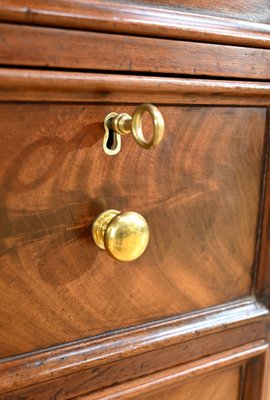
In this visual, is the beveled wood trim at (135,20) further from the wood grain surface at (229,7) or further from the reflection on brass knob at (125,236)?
the reflection on brass knob at (125,236)

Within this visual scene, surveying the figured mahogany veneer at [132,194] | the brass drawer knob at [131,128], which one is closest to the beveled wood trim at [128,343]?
the figured mahogany veneer at [132,194]

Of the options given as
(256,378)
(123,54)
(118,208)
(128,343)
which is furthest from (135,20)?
(256,378)

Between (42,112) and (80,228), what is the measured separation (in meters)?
0.09

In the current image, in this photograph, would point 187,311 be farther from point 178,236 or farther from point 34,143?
point 34,143

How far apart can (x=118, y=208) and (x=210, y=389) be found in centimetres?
21

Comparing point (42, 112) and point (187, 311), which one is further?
point (187, 311)

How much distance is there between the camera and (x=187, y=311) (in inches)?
16.6

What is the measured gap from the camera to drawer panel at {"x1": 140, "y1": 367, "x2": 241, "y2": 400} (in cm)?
44

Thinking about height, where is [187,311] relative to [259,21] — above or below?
below

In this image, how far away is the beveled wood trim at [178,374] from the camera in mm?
398

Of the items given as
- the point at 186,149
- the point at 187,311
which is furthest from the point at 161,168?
the point at 187,311

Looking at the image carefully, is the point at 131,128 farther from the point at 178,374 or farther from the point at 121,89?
the point at 178,374

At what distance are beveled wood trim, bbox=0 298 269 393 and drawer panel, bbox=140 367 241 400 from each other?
38 millimetres

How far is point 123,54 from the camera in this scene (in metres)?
0.33
